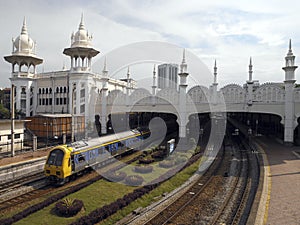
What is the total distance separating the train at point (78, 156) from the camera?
55.4ft

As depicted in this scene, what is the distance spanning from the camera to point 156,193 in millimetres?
15555

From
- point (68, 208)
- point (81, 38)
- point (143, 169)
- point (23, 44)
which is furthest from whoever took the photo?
point (23, 44)

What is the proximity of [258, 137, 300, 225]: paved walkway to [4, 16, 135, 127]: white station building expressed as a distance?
27578 mm

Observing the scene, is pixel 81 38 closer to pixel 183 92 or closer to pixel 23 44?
pixel 23 44

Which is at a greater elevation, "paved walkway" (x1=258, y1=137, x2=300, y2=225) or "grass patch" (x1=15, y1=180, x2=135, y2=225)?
"paved walkway" (x1=258, y1=137, x2=300, y2=225)

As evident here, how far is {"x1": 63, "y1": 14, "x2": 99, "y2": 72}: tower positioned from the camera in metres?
44.5

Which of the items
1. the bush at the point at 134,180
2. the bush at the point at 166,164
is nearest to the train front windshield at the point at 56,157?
the bush at the point at 134,180

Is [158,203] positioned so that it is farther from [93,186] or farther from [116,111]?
[116,111]

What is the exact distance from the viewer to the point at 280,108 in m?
27.6

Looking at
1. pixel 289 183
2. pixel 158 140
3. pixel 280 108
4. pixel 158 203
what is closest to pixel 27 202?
pixel 158 203

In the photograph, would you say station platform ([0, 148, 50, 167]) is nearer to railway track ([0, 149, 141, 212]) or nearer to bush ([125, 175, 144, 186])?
railway track ([0, 149, 141, 212])

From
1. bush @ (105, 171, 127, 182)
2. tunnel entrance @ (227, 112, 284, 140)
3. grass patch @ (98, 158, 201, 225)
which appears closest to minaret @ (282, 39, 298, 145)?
tunnel entrance @ (227, 112, 284, 140)

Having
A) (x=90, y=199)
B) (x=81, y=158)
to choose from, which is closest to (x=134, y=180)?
(x=90, y=199)

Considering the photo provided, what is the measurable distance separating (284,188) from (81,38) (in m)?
41.0
